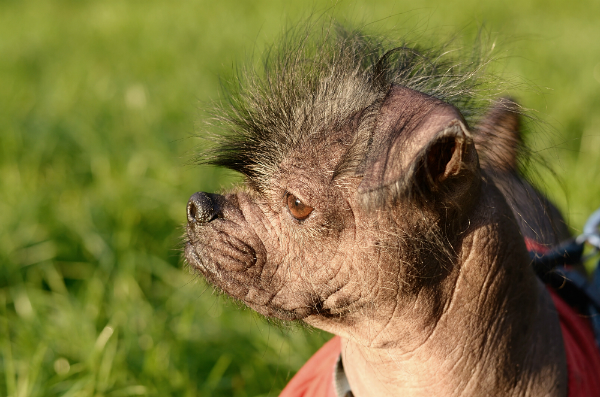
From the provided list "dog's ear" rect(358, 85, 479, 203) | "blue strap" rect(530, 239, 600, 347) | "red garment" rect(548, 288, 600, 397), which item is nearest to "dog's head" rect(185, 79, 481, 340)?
"dog's ear" rect(358, 85, 479, 203)

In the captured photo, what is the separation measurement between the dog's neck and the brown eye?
330mm

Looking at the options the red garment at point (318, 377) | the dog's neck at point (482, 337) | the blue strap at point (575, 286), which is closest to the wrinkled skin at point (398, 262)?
the dog's neck at point (482, 337)

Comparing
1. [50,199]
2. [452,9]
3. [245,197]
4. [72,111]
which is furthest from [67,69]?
[245,197]

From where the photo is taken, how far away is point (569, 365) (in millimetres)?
1616

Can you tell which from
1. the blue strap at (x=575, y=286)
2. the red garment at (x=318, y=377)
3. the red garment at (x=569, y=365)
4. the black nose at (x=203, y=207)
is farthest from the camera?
the blue strap at (x=575, y=286)

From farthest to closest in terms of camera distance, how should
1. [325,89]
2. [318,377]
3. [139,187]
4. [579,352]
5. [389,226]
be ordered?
[139,187] < [318,377] < [579,352] < [325,89] < [389,226]

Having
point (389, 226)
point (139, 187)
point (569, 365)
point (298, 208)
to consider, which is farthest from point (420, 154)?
point (139, 187)

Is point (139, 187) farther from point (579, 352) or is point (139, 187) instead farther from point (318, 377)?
point (579, 352)

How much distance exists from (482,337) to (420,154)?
Result: 53cm

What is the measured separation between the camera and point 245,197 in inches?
60.4

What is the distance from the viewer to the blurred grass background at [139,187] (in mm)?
2490

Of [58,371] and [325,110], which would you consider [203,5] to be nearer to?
[58,371]

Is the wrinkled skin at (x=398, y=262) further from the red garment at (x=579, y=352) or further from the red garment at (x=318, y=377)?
the red garment at (x=318, y=377)

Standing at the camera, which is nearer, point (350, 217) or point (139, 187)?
point (350, 217)
